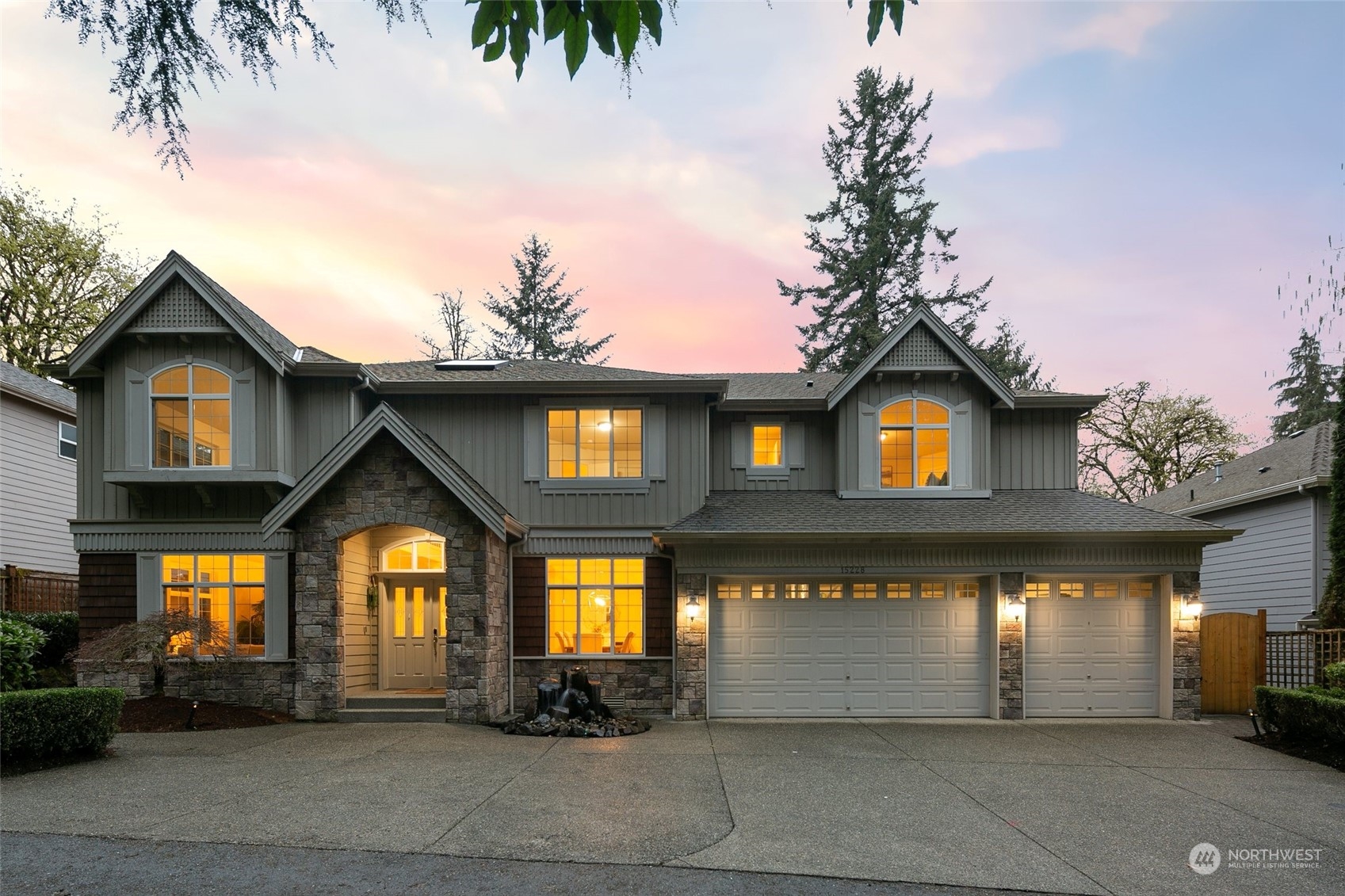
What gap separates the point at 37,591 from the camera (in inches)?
651

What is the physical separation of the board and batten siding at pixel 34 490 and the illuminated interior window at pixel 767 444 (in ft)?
48.1

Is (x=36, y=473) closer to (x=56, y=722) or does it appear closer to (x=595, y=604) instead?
(x=56, y=722)

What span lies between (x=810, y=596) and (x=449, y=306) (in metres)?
24.2

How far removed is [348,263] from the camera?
2081cm

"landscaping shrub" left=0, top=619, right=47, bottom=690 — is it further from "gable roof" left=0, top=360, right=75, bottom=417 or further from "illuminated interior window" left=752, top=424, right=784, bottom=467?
"illuminated interior window" left=752, top=424, right=784, bottom=467

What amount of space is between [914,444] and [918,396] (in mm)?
847

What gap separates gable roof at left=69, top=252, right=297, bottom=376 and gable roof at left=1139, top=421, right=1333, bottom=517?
1834 centimetres

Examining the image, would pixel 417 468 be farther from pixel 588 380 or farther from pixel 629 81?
pixel 629 81

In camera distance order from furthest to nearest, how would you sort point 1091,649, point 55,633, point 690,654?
point 55,633
point 1091,649
point 690,654

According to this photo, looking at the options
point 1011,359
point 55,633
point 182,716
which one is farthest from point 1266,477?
point 55,633

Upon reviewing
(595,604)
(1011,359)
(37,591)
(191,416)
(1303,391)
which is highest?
(1011,359)

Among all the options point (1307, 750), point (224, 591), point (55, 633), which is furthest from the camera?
point (55, 633)

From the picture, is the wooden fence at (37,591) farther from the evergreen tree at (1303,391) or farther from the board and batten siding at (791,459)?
the evergreen tree at (1303,391)

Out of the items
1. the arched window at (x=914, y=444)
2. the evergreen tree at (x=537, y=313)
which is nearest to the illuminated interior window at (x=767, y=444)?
the arched window at (x=914, y=444)
